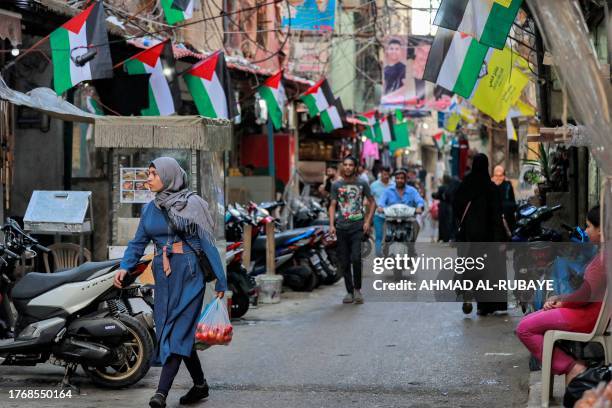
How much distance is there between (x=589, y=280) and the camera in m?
6.80

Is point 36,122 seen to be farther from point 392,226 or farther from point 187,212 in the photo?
point 187,212

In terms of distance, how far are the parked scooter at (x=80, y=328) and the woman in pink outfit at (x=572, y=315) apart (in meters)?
2.85

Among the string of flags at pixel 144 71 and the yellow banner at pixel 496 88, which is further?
the yellow banner at pixel 496 88

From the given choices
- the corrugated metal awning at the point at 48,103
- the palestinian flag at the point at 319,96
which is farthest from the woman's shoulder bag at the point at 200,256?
the palestinian flag at the point at 319,96

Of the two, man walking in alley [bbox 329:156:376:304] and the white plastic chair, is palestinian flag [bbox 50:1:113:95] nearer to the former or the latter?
man walking in alley [bbox 329:156:376:304]

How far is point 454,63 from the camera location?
38.3ft

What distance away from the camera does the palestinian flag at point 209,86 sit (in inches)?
549

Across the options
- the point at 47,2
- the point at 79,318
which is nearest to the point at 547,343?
the point at 79,318

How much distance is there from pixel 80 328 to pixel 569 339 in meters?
3.57

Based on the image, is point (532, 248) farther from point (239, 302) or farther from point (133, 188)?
point (133, 188)

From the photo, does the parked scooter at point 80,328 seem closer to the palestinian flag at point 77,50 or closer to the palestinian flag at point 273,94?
the palestinian flag at point 77,50

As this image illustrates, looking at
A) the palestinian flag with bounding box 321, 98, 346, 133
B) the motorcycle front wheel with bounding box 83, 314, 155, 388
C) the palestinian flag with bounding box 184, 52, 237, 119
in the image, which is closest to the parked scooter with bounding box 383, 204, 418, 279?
the palestinian flag with bounding box 321, 98, 346, 133

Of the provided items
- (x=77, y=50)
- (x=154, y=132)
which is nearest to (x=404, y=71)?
(x=77, y=50)

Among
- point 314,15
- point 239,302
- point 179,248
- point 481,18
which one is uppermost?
point 314,15
